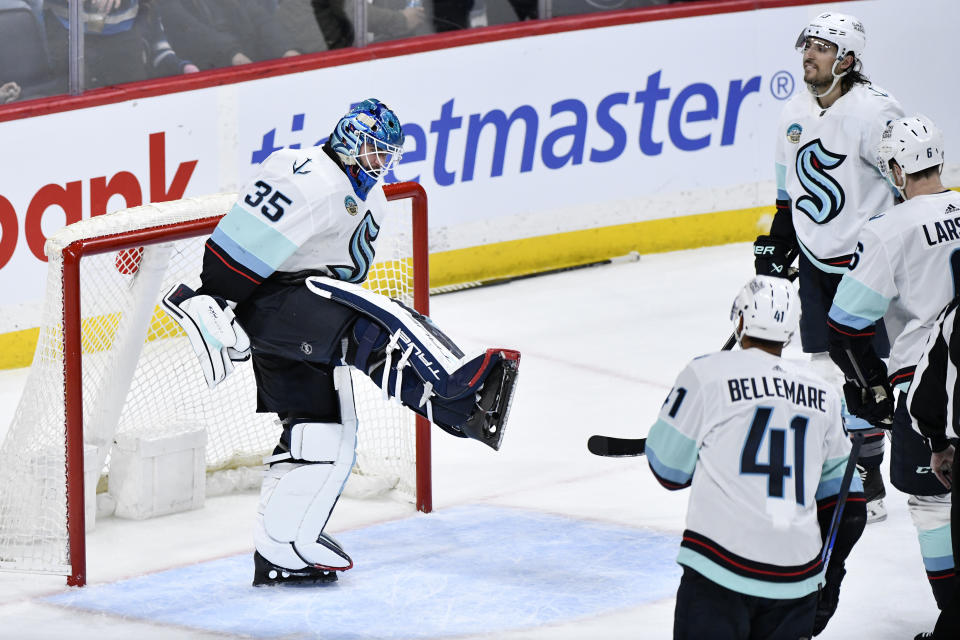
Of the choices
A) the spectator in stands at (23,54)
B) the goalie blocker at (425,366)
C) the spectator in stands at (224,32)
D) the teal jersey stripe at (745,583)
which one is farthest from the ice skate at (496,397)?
the spectator in stands at (224,32)

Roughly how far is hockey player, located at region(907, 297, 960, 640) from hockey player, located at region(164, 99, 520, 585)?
96cm

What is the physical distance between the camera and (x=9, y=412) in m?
5.77

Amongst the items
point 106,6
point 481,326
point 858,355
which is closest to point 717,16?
point 481,326

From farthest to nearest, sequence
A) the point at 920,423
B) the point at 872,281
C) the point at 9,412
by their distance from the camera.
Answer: the point at 9,412, the point at 872,281, the point at 920,423

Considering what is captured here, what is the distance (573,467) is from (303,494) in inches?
52.3

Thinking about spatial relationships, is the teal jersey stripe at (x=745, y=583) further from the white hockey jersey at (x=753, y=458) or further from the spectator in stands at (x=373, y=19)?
the spectator in stands at (x=373, y=19)

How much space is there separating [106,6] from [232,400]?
2.01 metres

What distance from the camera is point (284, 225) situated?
13.2 feet

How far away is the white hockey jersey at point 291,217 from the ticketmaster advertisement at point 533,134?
227cm

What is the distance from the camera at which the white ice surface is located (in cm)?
407

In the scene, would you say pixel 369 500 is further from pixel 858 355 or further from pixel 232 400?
pixel 858 355

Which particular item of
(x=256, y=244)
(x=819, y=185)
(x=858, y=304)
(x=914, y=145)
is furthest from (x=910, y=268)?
(x=256, y=244)

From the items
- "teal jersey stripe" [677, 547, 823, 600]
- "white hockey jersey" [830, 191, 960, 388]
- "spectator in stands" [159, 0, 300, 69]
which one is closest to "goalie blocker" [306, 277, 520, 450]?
"white hockey jersey" [830, 191, 960, 388]

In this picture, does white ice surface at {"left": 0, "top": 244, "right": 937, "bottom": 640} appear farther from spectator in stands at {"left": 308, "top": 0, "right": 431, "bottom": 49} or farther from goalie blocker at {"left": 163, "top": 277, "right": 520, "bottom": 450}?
spectator in stands at {"left": 308, "top": 0, "right": 431, "bottom": 49}
